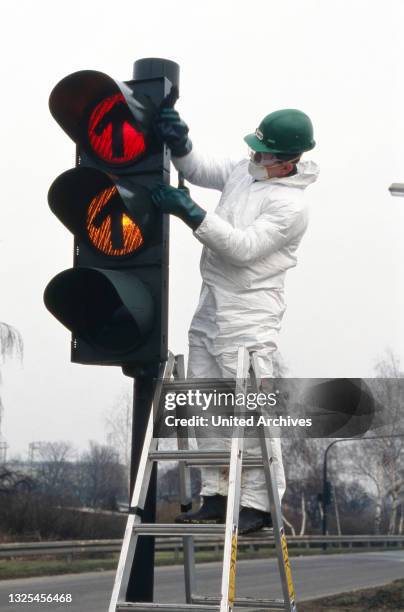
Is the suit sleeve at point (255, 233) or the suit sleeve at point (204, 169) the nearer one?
the suit sleeve at point (255, 233)

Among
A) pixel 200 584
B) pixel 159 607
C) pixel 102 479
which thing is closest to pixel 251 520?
pixel 159 607

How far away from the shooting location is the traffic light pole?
3.79 m

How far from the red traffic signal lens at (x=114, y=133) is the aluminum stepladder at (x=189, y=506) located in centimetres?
92

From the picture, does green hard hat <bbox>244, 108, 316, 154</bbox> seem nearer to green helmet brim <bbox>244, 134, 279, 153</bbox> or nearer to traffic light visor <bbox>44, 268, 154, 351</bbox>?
green helmet brim <bbox>244, 134, 279, 153</bbox>

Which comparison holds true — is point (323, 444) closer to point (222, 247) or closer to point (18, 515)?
point (18, 515)

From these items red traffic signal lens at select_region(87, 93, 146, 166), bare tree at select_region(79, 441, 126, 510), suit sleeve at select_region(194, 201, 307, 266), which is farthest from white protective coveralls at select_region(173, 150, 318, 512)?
bare tree at select_region(79, 441, 126, 510)

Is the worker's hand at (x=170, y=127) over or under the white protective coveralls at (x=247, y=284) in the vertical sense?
over

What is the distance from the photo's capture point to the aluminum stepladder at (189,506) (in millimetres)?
3580

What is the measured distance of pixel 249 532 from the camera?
164 inches

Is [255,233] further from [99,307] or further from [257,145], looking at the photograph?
[99,307]

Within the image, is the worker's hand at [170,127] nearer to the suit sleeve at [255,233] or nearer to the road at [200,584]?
the suit sleeve at [255,233]

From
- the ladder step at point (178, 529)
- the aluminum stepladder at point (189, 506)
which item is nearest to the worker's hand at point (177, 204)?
the aluminum stepladder at point (189, 506)

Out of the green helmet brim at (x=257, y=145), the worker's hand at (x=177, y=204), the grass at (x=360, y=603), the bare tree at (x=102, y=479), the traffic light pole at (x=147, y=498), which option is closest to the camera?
the traffic light pole at (x=147, y=498)

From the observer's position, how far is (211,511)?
172 inches
